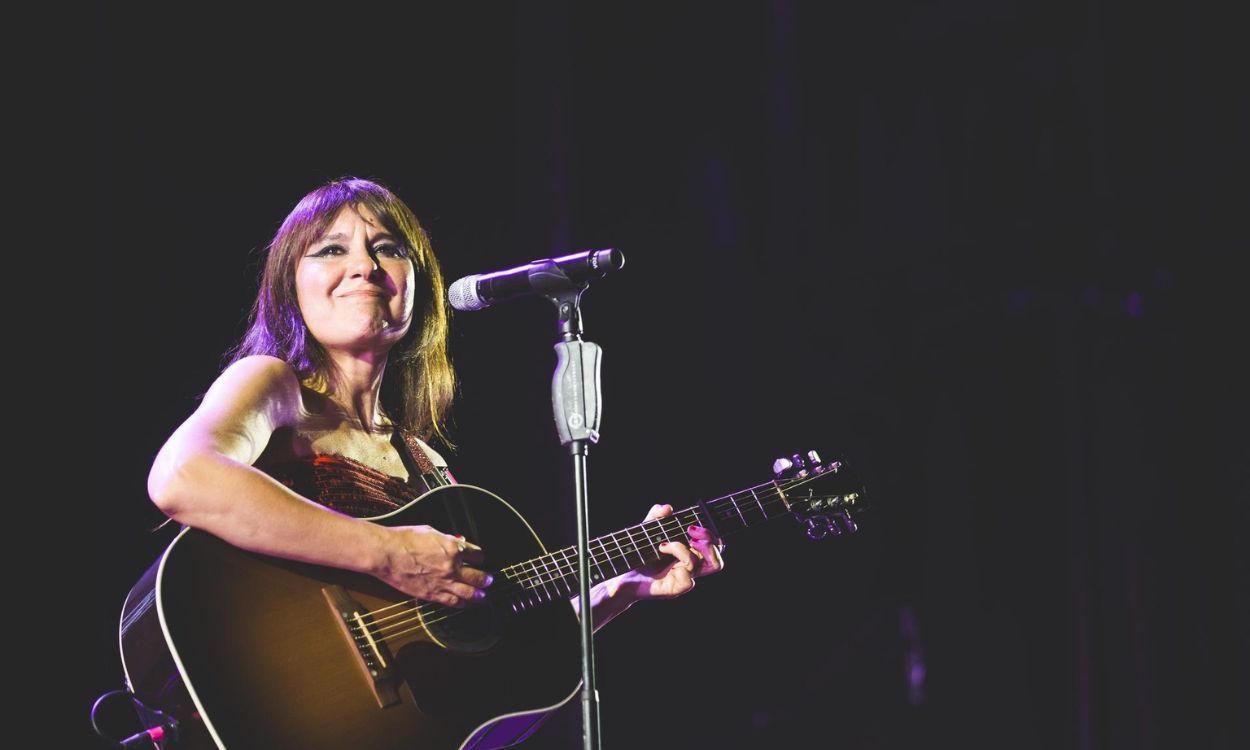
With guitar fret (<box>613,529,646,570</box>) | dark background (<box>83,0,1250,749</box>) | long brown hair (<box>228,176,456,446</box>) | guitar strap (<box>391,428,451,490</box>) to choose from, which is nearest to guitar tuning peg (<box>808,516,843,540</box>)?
guitar fret (<box>613,529,646,570</box>)

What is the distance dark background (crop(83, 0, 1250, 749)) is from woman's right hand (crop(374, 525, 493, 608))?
1585 millimetres

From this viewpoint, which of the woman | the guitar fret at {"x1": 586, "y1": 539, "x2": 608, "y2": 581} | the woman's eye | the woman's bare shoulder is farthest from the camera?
the woman's eye

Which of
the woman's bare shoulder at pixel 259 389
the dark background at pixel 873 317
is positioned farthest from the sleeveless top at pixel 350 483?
the dark background at pixel 873 317

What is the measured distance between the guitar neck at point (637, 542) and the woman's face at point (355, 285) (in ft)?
2.35

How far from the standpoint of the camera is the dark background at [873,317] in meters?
4.10

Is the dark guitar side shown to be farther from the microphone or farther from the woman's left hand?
the microphone

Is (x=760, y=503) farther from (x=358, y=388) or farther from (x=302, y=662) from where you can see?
(x=302, y=662)

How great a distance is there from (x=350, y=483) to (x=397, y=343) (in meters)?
0.62

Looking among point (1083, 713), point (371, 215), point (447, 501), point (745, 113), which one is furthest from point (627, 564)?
Answer: point (745, 113)

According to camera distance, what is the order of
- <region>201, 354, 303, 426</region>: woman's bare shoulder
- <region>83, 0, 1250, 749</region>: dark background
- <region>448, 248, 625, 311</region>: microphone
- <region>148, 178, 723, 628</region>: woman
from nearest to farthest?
1. <region>448, 248, 625, 311</region>: microphone
2. <region>148, 178, 723, 628</region>: woman
3. <region>201, 354, 303, 426</region>: woman's bare shoulder
4. <region>83, 0, 1250, 749</region>: dark background

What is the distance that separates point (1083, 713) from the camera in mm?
4348

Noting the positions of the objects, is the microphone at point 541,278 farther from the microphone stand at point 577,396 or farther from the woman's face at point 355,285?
the woman's face at point 355,285

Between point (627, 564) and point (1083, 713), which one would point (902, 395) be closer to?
point (1083, 713)

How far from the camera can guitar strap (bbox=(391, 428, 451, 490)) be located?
8.89ft
